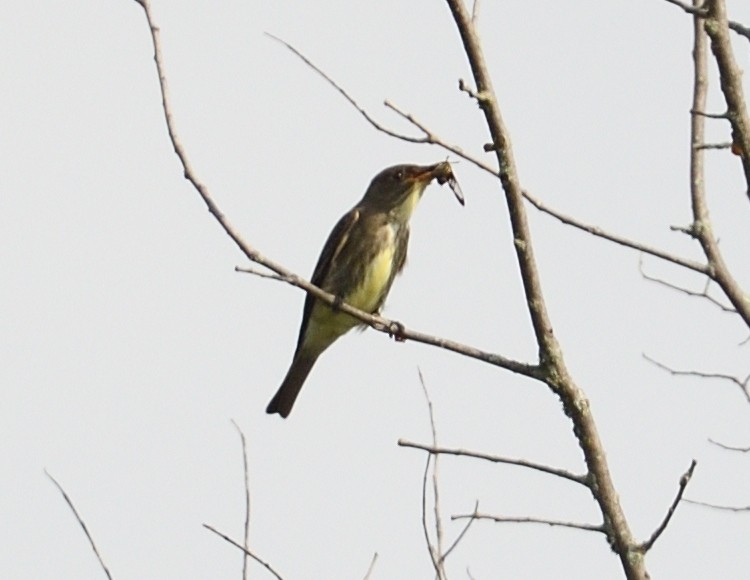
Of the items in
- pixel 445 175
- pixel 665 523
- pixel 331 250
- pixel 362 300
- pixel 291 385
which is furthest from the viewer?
pixel 291 385

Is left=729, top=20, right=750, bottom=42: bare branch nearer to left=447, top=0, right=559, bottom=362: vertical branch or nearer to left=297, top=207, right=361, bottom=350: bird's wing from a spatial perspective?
left=447, top=0, right=559, bottom=362: vertical branch

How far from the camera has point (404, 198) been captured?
8195 mm

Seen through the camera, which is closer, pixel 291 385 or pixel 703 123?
pixel 703 123

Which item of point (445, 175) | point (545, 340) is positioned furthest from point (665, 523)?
point (445, 175)

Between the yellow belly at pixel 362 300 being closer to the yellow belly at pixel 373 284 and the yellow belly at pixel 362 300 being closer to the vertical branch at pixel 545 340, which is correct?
the yellow belly at pixel 373 284

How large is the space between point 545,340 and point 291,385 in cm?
510

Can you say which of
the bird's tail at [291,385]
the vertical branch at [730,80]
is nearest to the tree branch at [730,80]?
the vertical branch at [730,80]

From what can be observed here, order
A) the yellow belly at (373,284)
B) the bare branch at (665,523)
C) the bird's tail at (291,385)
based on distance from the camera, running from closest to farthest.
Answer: the bare branch at (665,523), the yellow belly at (373,284), the bird's tail at (291,385)

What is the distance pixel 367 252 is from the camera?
803cm

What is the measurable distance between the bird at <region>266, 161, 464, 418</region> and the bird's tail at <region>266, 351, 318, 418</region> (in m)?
0.34

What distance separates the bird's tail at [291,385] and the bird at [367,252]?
342 millimetres

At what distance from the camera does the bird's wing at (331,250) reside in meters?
8.07

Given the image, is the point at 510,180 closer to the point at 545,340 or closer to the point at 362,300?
the point at 545,340

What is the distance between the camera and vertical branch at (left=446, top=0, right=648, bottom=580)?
3812mm
